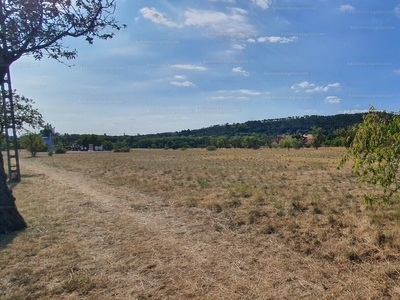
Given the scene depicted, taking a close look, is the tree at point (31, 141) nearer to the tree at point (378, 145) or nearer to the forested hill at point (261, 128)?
the tree at point (378, 145)

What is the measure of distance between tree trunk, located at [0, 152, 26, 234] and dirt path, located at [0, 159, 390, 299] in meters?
0.38

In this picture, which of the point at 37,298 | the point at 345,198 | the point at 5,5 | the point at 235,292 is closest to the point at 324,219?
the point at 345,198

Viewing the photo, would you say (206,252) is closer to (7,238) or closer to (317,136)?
(7,238)

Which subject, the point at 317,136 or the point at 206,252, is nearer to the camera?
the point at 206,252

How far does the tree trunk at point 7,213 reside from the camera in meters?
5.39

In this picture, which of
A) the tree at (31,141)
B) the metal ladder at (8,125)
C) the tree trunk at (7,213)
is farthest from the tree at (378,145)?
the tree at (31,141)

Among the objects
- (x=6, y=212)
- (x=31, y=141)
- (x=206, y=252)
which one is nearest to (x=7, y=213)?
(x=6, y=212)

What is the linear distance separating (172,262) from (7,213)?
384 cm

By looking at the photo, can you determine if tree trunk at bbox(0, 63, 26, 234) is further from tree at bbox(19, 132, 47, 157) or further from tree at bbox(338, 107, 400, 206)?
tree at bbox(19, 132, 47, 157)

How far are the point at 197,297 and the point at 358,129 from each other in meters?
3.53

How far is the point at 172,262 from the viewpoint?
4180mm

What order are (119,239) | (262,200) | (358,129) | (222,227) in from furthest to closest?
(262,200) → (222,227) → (119,239) → (358,129)

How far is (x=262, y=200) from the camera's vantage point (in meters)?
8.27

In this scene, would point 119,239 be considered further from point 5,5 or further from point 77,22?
point 5,5
